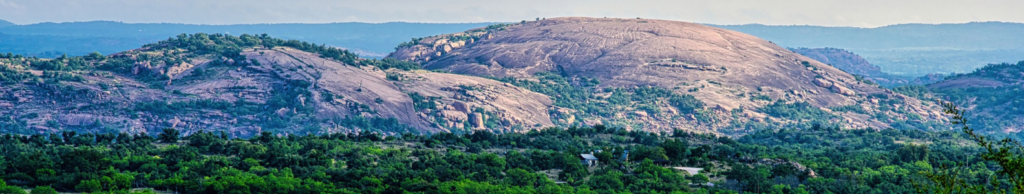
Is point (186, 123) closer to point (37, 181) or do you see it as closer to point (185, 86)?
point (185, 86)

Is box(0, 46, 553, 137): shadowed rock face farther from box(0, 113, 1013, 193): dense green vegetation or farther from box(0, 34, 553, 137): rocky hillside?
box(0, 113, 1013, 193): dense green vegetation

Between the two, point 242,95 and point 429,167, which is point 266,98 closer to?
point 242,95

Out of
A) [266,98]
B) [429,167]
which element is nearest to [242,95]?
[266,98]

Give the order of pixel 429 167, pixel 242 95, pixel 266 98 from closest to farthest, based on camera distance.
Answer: pixel 429 167 < pixel 242 95 < pixel 266 98

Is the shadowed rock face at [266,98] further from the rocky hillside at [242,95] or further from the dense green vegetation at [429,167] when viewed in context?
the dense green vegetation at [429,167]

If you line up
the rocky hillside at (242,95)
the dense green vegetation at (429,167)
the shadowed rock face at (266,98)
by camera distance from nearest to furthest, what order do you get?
the dense green vegetation at (429,167), the shadowed rock face at (266,98), the rocky hillside at (242,95)

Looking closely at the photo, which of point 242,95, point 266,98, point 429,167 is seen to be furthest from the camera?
point 266,98

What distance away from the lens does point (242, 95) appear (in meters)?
164

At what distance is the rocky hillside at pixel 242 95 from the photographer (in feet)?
496

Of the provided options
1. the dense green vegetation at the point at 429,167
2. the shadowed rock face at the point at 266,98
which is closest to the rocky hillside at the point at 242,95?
the shadowed rock face at the point at 266,98

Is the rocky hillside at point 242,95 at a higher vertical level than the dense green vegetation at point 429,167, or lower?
lower

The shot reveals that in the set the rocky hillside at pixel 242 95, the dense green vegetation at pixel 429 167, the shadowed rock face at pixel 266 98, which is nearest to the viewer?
the dense green vegetation at pixel 429 167

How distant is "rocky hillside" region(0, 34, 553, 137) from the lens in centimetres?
15125

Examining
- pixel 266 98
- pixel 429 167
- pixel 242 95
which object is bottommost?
pixel 266 98
